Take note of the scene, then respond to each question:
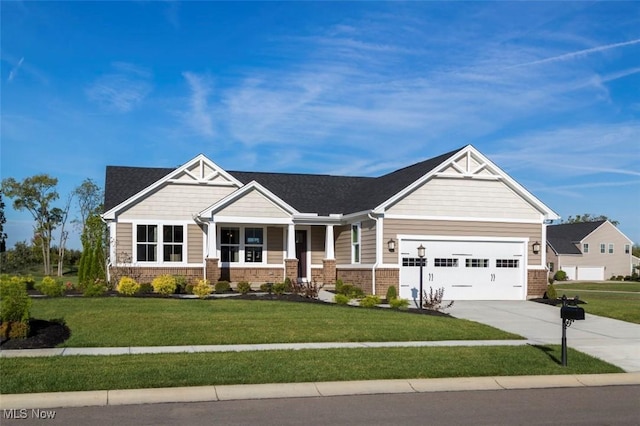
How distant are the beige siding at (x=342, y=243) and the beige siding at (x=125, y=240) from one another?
9.00 metres

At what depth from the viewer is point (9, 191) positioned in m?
28.4

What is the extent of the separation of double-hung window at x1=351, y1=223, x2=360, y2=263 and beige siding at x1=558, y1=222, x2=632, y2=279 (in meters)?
45.5

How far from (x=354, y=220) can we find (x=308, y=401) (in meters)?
18.2

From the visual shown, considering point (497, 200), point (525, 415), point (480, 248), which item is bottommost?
point (525, 415)

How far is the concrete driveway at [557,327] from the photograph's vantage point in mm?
13695

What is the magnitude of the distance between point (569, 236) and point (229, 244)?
167 ft

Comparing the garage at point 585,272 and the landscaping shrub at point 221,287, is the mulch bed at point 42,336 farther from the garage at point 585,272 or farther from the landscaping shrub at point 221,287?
the garage at point 585,272

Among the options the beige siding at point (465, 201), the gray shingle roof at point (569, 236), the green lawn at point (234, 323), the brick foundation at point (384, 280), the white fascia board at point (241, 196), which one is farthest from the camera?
the gray shingle roof at point (569, 236)

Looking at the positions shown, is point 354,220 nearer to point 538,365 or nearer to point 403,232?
point 403,232

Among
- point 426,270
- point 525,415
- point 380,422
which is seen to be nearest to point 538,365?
point 525,415

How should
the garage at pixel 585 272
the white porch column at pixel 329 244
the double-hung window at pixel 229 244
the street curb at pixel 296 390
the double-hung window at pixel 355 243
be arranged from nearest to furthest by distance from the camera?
the street curb at pixel 296 390 < the double-hung window at pixel 355 243 < the double-hung window at pixel 229 244 < the white porch column at pixel 329 244 < the garage at pixel 585 272

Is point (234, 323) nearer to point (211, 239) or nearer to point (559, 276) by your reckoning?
point (211, 239)

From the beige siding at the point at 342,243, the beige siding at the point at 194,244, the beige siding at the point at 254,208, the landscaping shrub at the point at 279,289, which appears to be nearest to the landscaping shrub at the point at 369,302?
the landscaping shrub at the point at 279,289

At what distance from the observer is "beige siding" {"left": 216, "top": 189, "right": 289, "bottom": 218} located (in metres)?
26.6
